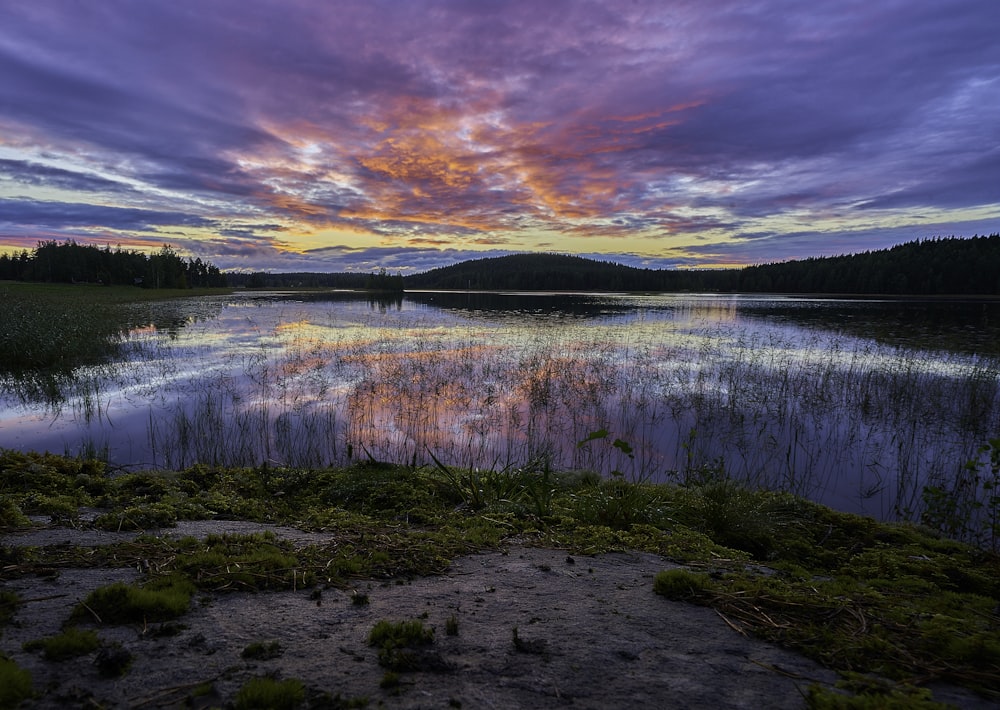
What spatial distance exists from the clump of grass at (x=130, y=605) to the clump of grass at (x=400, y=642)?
1.28 metres

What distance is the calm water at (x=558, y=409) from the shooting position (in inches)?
416

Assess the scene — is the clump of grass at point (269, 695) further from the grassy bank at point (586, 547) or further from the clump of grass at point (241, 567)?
the clump of grass at point (241, 567)

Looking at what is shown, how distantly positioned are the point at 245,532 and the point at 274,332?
28570mm

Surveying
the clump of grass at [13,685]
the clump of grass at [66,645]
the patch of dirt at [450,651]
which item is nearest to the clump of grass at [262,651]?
the patch of dirt at [450,651]

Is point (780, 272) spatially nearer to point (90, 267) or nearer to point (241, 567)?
point (241, 567)

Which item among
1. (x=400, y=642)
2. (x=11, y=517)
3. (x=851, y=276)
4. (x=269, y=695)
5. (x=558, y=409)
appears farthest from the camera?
(x=851, y=276)

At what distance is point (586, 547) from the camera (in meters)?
4.82

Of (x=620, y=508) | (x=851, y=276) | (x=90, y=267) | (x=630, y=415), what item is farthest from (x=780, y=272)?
(x=90, y=267)

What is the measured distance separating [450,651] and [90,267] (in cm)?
15956

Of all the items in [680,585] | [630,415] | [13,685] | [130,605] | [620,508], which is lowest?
[630,415]

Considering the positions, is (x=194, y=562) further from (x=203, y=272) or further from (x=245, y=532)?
(x=203, y=272)

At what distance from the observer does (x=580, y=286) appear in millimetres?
163250

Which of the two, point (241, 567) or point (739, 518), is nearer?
point (241, 567)

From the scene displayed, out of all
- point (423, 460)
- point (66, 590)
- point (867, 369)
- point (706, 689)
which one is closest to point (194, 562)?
point (66, 590)
